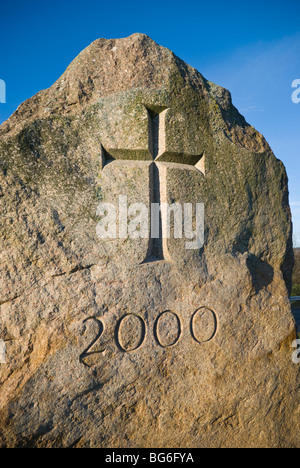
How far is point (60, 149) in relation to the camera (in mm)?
2408

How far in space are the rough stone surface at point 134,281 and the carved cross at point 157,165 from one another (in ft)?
0.11

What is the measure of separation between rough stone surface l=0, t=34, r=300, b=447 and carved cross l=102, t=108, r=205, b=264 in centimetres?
3

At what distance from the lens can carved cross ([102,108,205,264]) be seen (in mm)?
2561

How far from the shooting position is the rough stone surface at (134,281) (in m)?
2.25

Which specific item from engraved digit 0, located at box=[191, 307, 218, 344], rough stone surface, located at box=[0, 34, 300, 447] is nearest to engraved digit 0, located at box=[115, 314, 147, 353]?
rough stone surface, located at box=[0, 34, 300, 447]

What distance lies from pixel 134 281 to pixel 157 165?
797 mm

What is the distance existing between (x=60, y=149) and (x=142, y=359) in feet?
4.58

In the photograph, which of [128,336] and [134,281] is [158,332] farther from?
[134,281]

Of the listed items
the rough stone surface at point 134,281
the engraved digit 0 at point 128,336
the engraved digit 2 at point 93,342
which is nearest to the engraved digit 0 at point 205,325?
the rough stone surface at point 134,281

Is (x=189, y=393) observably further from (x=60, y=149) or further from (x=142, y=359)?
(x=60, y=149)

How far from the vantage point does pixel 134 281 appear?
2.43m

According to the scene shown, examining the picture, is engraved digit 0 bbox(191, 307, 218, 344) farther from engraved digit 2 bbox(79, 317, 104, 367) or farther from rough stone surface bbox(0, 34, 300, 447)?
engraved digit 2 bbox(79, 317, 104, 367)

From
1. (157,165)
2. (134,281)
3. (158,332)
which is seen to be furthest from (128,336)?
(157,165)

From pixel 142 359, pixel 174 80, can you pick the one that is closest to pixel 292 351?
pixel 142 359
